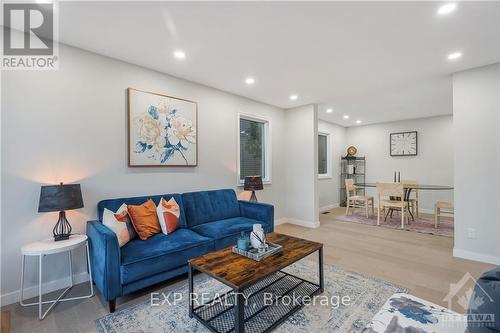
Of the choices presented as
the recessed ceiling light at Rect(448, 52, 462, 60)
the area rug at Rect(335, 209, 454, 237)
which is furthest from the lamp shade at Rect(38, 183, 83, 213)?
the area rug at Rect(335, 209, 454, 237)

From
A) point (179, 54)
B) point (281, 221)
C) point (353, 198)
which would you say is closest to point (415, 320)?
point (179, 54)

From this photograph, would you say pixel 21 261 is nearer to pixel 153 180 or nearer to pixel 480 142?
pixel 153 180

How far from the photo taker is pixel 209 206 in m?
3.46

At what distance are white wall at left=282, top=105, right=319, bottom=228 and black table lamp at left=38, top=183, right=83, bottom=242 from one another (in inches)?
153

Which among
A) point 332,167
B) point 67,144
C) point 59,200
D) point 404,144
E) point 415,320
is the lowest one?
point 415,320

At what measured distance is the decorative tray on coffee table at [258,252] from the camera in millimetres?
2003

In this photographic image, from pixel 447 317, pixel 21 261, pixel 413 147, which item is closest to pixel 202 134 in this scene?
pixel 21 261

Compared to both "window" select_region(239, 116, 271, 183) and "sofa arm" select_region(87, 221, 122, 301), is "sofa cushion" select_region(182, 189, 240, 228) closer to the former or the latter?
"window" select_region(239, 116, 271, 183)

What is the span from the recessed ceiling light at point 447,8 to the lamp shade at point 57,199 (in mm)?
3621

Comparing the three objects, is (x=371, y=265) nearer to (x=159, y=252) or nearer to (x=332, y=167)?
(x=159, y=252)

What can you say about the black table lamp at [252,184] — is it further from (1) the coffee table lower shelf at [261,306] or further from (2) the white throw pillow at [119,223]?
(2) the white throw pillow at [119,223]

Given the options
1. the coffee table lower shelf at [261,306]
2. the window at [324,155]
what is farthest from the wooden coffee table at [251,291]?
the window at [324,155]

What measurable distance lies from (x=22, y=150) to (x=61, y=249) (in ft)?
3.44

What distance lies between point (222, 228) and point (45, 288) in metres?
1.85
